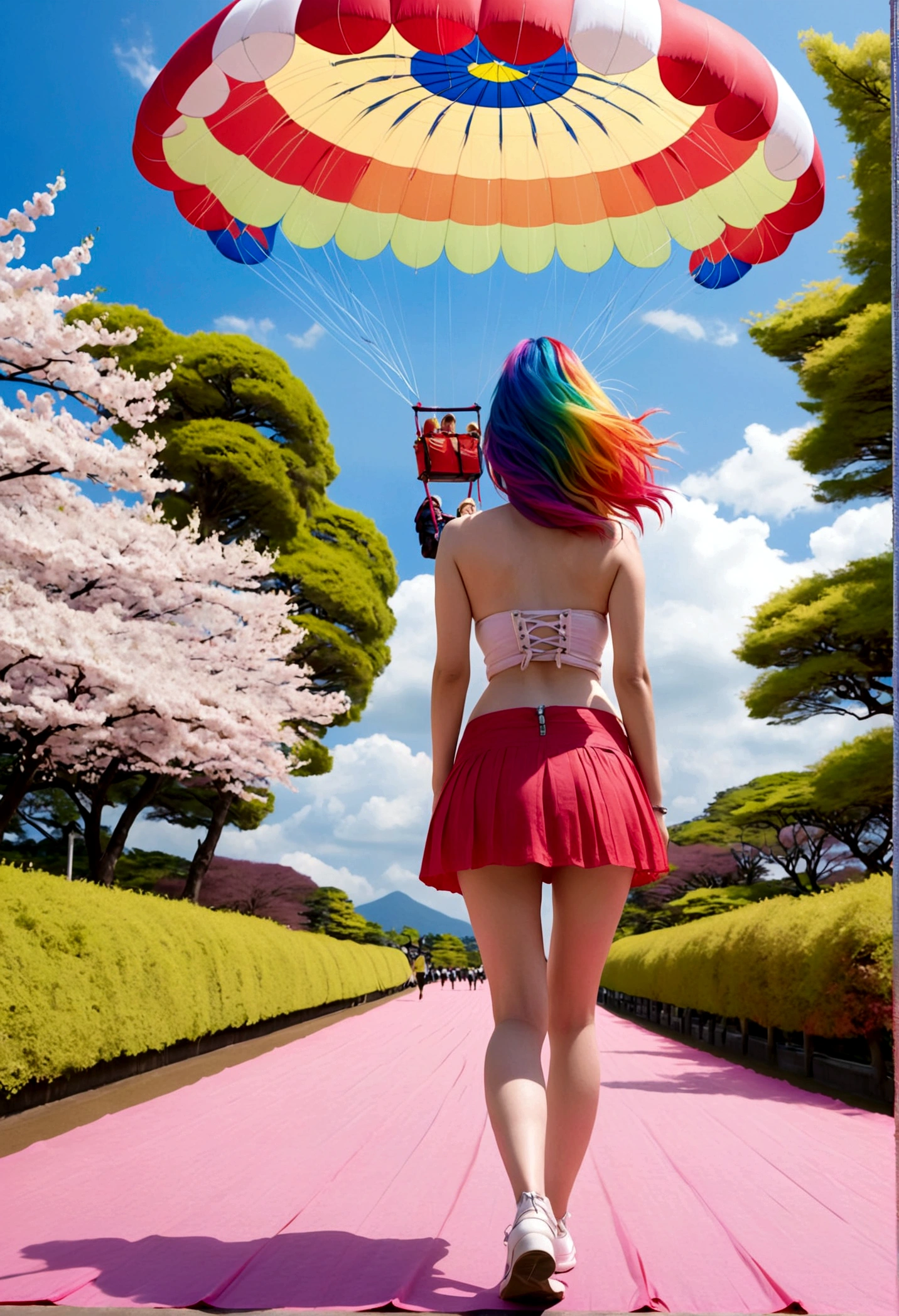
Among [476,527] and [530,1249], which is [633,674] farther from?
[530,1249]

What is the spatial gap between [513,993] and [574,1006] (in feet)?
0.60

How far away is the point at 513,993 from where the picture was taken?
2.59m

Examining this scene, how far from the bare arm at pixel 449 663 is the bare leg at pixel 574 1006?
0.45 m

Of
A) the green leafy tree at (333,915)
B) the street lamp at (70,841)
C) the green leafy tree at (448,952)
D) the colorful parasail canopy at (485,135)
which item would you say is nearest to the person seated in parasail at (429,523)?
the colorful parasail canopy at (485,135)

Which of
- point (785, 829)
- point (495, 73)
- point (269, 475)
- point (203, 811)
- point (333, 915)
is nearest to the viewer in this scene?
point (495, 73)

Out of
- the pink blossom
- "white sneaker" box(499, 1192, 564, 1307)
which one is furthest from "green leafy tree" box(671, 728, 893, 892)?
the pink blossom

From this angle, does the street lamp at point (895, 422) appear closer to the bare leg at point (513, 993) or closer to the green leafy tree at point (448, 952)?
the bare leg at point (513, 993)

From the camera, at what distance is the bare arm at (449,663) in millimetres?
2902

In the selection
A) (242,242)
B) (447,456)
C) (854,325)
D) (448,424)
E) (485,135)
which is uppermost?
(854,325)

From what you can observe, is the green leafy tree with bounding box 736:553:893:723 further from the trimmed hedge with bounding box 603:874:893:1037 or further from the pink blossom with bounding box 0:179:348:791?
the pink blossom with bounding box 0:179:348:791

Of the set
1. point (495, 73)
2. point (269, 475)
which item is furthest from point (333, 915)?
point (495, 73)

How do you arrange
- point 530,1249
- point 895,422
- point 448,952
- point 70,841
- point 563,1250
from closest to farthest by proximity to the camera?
1. point 895,422
2. point 530,1249
3. point 563,1250
4. point 70,841
5. point 448,952

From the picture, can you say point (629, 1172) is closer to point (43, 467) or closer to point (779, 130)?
point (779, 130)

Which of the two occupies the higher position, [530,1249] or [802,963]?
[802,963]
